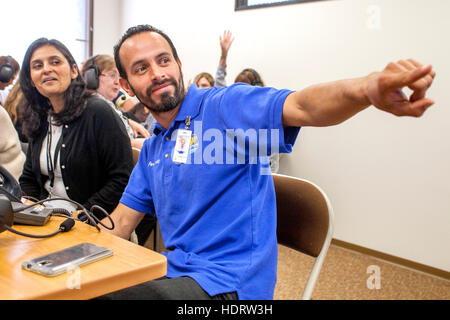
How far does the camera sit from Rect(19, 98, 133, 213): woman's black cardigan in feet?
5.18

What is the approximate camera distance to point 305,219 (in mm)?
1198

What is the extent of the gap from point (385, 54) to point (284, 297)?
1812 mm

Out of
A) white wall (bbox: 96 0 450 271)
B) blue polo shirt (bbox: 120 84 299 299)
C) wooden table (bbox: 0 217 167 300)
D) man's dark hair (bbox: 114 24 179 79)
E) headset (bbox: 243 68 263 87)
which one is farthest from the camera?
headset (bbox: 243 68 263 87)

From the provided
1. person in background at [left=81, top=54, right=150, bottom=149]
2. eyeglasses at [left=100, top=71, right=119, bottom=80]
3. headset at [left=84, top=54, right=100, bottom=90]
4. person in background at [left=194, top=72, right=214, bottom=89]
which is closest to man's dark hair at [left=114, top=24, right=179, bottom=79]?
headset at [left=84, top=54, right=100, bottom=90]

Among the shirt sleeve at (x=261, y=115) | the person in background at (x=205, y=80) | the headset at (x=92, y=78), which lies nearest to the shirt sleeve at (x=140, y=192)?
the shirt sleeve at (x=261, y=115)

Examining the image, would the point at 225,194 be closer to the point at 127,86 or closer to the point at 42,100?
the point at 127,86

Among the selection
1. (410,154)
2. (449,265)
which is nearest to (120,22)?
(410,154)

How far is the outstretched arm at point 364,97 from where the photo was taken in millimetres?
562

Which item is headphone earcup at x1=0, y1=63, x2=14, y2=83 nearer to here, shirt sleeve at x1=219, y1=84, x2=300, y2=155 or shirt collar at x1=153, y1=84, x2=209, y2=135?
shirt collar at x1=153, y1=84, x2=209, y2=135

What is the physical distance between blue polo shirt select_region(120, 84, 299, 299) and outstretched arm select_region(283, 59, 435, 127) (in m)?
0.07

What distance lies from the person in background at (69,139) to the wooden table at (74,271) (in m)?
0.85

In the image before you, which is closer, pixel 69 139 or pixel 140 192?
pixel 140 192

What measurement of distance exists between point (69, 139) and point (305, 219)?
1.05 metres

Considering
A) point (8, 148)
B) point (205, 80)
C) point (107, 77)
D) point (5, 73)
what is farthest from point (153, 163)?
point (205, 80)
